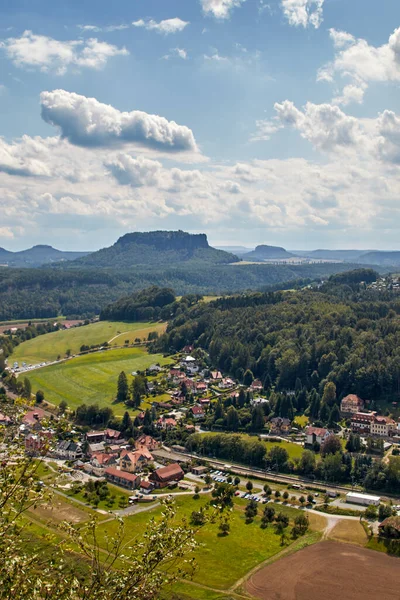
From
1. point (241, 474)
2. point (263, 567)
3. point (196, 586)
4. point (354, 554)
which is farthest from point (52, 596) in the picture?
point (241, 474)

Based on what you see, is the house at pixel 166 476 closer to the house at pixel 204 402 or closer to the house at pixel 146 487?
the house at pixel 146 487

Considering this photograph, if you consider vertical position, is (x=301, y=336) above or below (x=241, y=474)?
above

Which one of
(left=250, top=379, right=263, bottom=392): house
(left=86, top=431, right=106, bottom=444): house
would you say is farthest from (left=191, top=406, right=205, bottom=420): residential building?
(left=86, top=431, right=106, bottom=444): house

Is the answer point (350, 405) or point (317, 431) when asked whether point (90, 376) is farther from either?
point (317, 431)

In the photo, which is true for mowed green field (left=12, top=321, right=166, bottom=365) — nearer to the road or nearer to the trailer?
the road

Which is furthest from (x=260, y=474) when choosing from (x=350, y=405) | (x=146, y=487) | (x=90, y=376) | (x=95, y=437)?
(x=90, y=376)

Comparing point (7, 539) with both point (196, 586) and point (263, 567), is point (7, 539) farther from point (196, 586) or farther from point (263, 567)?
point (263, 567)
